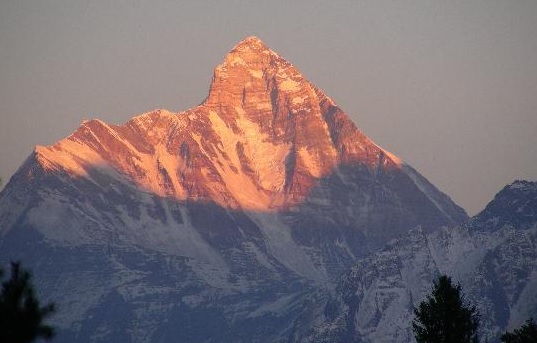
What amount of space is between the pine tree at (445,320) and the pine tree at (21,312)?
2493 cm

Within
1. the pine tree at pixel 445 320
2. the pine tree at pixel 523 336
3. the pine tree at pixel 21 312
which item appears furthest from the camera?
the pine tree at pixel 523 336

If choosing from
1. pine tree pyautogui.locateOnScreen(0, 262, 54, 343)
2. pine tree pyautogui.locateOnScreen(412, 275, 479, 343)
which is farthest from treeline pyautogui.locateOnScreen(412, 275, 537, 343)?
pine tree pyautogui.locateOnScreen(0, 262, 54, 343)

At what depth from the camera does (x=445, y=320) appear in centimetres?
8600

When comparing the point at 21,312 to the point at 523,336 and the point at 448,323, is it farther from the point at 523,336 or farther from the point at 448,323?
the point at 523,336

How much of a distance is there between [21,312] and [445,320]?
1072 inches

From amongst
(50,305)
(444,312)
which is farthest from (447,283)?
(50,305)

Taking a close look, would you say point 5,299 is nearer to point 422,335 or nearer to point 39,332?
point 39,332

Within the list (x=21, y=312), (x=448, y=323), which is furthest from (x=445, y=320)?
(x=21, y=312)

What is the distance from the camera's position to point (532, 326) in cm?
8788

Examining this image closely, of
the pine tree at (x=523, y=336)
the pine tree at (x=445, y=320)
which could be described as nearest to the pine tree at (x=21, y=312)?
the pine tree at (x=445, y=320)

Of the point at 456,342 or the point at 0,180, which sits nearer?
the point at 0,180

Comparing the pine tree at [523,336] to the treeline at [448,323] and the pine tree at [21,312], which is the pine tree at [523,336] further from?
the pine tree at [21,312]

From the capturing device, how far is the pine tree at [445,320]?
279ft

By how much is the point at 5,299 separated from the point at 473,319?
2938cm
